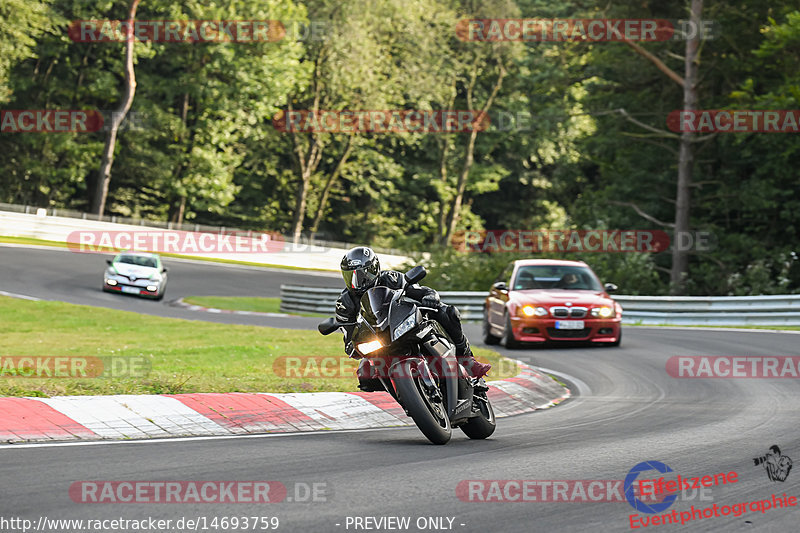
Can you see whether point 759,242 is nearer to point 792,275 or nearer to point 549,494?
point 792,275

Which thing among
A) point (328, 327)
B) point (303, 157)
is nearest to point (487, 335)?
point (328, 327)

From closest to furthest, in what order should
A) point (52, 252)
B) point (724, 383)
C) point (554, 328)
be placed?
point (724, 383), point (554, 328), point (52, 252)

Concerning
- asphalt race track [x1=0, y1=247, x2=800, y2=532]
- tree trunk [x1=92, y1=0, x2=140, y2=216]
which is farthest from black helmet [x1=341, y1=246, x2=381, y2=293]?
tree trunk [x1=92, y1=0, x2=140, y2=216]

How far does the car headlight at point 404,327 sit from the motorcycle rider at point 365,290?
35 centimetres

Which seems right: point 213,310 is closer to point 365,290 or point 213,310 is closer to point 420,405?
point 365,290

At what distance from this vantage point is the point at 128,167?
59.2 m

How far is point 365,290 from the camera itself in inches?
336

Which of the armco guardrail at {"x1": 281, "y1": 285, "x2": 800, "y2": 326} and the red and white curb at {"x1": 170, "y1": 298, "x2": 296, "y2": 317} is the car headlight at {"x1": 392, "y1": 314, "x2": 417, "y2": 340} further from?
the red and white curb at {"x1": 170, "y1": 298, "x2": 296, "y2": 317}

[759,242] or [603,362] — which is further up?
[759,242]

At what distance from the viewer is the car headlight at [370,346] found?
→ 8281 millimetres

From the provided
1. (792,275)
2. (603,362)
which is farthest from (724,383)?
(792,275)

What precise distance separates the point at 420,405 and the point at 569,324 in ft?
35.8

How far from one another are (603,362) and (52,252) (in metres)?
31.1

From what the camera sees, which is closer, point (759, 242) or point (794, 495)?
point (794, 495)
